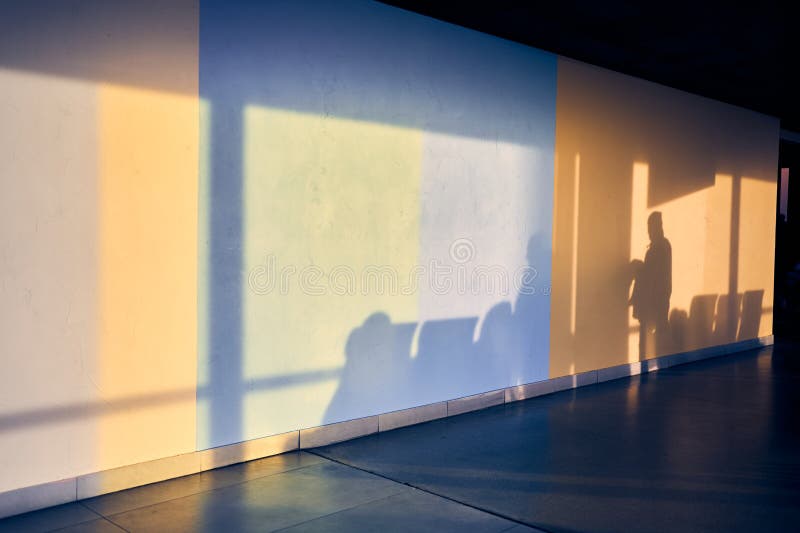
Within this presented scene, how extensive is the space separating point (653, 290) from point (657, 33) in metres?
2.66

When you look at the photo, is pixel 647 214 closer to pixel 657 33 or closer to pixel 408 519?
pixel 657 33

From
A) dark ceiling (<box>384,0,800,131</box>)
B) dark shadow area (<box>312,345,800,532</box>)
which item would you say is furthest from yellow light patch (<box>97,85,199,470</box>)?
dark ceiling (<box>384,0,800,131</box>)

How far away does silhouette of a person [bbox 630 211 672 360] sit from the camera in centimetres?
681

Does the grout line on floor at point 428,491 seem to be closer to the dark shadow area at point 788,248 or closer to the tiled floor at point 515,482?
the tiled floor at point 515,482

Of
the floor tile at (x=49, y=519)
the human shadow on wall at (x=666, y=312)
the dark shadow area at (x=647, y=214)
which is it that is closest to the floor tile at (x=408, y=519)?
the floor tile at (x=49, y=519)

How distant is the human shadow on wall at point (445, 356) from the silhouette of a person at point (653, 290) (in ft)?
4.65

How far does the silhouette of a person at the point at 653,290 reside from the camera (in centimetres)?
681

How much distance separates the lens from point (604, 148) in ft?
20.6

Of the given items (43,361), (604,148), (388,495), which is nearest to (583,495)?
(388,495)

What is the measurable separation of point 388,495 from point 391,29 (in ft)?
9.37

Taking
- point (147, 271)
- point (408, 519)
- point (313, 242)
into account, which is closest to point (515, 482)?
point (408, 519)

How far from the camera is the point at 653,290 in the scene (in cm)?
697

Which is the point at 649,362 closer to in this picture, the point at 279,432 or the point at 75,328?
the point at 279,432

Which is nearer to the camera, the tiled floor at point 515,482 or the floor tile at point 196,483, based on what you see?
the tiled floor at point 515,482
